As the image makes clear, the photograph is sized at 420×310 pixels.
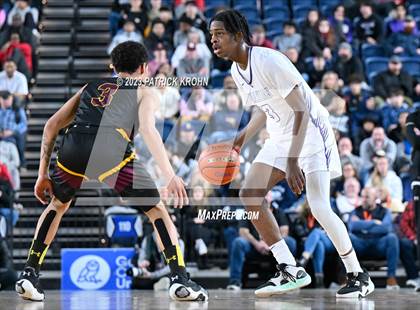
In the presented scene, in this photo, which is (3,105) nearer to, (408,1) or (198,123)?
(198,123)

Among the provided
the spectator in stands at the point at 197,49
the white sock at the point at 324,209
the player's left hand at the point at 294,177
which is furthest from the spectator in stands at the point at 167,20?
the player's left hand at the point at 294,177

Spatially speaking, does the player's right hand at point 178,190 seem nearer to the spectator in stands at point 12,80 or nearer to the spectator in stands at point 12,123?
the spectator in stands at point 12,123

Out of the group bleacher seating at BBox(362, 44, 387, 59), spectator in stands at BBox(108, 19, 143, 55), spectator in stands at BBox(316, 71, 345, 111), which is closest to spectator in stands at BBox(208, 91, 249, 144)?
spectator in stands at BBox(316, 71, 345, 111)

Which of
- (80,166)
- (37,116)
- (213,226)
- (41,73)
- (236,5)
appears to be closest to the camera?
(80,166)

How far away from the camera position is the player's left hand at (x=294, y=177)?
22.3 ft

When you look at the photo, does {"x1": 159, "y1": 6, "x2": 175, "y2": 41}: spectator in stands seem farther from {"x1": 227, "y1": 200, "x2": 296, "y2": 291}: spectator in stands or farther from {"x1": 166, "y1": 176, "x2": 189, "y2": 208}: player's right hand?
{"x1": 166, "y1": 176, "x2": 189, "y2": 208}: player's right hand

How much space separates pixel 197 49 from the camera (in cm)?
1536

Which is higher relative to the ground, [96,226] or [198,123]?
[198,123]

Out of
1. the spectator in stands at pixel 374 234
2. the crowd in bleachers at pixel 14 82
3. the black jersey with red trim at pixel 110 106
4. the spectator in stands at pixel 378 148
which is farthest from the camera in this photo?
the spectator in stands at pixel 378 148

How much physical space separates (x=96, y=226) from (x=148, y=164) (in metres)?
1.12

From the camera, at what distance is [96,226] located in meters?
13.0

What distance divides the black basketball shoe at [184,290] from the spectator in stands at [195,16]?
9952 millimetres

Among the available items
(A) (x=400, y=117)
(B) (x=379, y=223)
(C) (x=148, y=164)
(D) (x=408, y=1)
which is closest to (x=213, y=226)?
(C) (x=148, y=164)

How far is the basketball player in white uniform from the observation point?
7305 mm
